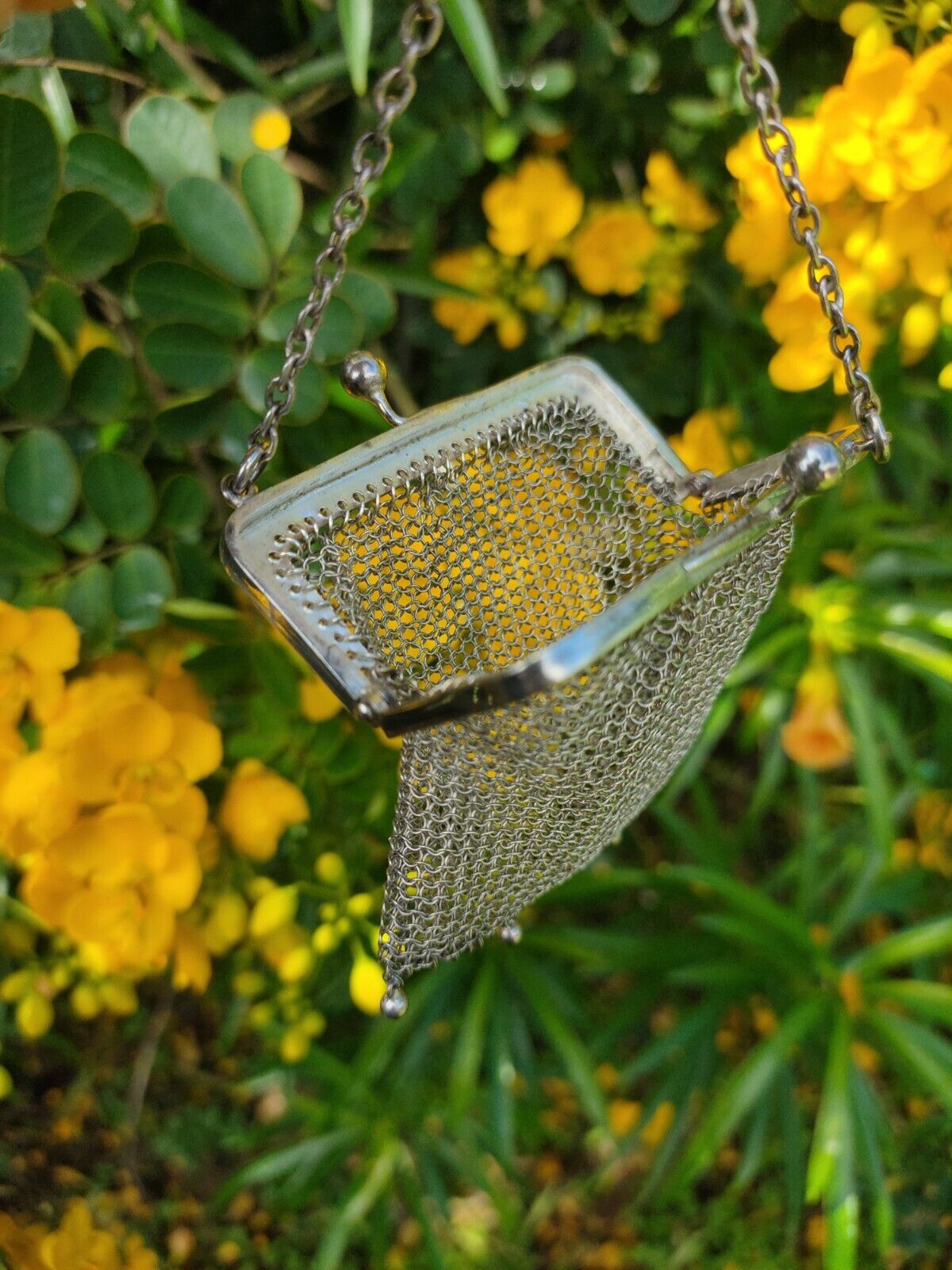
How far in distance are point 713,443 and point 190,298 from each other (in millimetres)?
418

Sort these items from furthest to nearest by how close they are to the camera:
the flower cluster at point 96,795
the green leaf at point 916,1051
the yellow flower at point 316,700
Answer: the green leaf at point 916,1051 → the yellow flower at point 316,700 → the flower cluster at point 96,795

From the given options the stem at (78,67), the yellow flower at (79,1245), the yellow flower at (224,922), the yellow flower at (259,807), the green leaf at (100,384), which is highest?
the stem at (78,67)

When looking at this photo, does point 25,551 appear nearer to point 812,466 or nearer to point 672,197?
point 812,466

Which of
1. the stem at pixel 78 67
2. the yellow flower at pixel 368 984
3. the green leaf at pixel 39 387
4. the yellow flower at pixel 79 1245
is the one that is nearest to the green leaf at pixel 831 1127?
the yellow flower at pixel 368 984

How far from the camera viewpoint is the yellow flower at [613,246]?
0.64 meters

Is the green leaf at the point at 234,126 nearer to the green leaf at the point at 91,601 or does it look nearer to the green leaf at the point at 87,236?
the green leaf at the point at 87,236

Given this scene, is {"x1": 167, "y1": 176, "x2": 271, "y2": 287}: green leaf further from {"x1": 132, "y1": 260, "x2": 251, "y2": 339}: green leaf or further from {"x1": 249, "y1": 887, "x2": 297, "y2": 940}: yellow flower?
{"x1": 249, "y1": 887, "x2": 297, "y2": 940}: yellow flower

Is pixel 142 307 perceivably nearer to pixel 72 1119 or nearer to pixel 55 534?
pixel 55 534

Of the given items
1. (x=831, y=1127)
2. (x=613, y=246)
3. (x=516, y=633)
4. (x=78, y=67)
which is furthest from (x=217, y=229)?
(x=831, y=1127)

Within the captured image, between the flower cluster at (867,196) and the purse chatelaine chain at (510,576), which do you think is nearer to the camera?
the purse chatelaine chain at (510,576)

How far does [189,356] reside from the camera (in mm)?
436

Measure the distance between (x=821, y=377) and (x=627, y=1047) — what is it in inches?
28.1

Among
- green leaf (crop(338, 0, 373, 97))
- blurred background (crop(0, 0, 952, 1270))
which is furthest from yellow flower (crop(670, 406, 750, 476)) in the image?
green leaf (crop(338, 0, 373, 97))

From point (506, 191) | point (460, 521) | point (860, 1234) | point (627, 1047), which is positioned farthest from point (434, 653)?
point (627, 1047)
